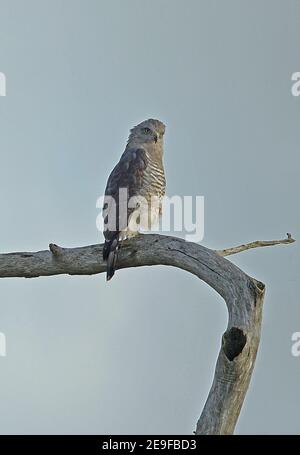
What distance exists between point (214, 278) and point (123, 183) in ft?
7.92

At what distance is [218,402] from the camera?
5.45 m

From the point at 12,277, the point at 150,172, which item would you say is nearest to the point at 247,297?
the point at 12,277

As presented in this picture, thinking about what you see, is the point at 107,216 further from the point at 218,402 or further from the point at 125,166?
the point at 218,402

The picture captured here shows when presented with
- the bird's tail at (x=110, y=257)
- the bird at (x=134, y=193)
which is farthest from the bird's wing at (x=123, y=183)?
the bird's tail at (x=110, y=257)

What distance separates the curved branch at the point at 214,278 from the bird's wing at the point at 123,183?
699 mm

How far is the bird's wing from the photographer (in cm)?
779

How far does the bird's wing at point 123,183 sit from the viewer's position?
779 centimetres

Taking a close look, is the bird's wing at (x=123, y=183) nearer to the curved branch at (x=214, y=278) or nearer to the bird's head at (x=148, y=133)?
the bird's head at (x=148, y=133)

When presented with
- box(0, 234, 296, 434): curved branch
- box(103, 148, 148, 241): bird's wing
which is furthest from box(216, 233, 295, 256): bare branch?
box(103, 148, 148, 241): bird's wing

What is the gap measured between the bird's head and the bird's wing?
34 centimetres
